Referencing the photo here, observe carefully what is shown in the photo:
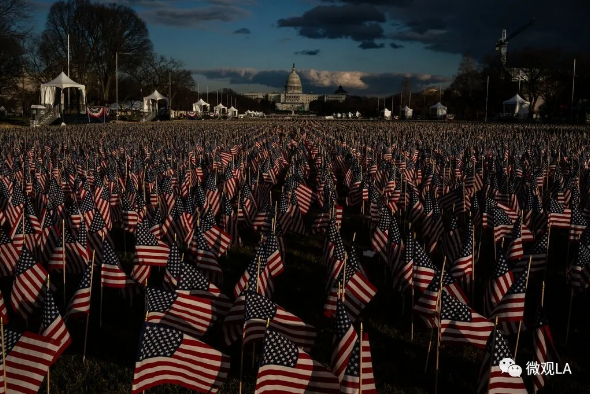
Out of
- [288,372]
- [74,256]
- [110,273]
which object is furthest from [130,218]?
[288,372]

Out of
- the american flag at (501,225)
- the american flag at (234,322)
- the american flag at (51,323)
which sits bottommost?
the american flag at (234,322)

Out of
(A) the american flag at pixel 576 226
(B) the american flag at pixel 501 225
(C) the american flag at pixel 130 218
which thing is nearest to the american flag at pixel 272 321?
(B) the american flag at pixel 501 225

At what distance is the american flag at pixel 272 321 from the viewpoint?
5.93 m

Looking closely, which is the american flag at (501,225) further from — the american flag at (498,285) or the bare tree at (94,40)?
the bare tree at (94,40)

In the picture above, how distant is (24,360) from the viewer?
17.4ft

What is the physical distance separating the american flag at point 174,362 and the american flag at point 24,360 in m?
0.89

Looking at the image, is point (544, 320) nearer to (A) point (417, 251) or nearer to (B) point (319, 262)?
(A) point (417, 251)

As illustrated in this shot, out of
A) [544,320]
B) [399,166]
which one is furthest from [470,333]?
[399,166]

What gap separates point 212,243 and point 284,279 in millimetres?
1327

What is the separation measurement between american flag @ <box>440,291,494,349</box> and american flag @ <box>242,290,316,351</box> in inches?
53.9

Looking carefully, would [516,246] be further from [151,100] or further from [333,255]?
[151,100]

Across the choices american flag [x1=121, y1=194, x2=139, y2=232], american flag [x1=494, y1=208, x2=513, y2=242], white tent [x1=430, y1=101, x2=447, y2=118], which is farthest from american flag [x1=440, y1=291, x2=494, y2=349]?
white tent [x1=430, y1=101, x2=447, y2=118]

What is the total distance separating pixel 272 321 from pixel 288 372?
1.09 metres

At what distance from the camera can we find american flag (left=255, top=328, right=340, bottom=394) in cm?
486
